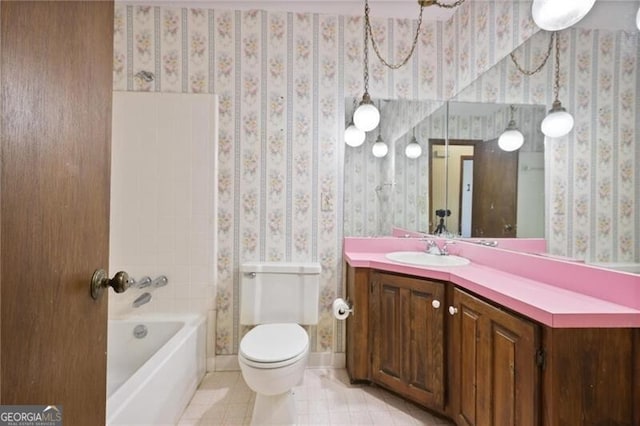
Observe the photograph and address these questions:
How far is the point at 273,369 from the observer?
1.31m

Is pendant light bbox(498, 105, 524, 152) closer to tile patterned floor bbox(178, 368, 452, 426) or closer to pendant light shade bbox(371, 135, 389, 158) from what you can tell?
pendant light shade bbox(371, 135, 389, 158)

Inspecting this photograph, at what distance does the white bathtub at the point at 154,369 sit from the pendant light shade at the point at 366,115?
170cm

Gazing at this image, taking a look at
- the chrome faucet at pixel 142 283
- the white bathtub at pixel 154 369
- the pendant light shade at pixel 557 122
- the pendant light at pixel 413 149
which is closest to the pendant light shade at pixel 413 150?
the pendant light at pixel 413 149

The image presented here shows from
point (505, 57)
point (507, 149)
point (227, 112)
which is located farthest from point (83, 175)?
point (505, 57)

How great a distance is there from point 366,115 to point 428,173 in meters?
0.64

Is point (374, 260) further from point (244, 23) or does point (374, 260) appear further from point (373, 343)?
point (244, 23)

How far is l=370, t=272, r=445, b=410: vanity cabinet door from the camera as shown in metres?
1.43

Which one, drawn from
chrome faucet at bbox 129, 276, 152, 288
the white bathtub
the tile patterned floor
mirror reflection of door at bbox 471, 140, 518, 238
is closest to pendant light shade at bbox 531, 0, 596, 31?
mirror reflection of door at bbox 471, 140, 518, 238

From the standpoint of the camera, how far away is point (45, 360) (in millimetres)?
490

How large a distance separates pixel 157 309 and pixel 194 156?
42.3 inches

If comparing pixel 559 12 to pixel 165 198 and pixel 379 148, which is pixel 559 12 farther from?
pixel 165 198

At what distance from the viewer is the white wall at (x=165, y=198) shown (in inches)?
74.7

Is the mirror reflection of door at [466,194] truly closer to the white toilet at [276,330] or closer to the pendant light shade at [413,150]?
the pendant light shade at [413,150]

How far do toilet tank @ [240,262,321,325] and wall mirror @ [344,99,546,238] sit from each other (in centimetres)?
46
